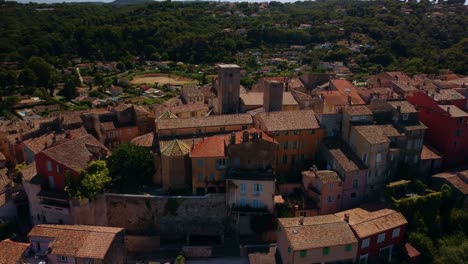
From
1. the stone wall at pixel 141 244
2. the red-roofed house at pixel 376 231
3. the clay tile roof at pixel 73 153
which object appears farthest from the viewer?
the stone wall at pixel 141 244

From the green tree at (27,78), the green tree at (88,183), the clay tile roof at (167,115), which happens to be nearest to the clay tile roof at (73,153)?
the green tree at (88,183)

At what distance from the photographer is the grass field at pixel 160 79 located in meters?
125

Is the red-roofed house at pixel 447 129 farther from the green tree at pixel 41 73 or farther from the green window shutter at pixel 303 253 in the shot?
the green tree at pixel 41 73

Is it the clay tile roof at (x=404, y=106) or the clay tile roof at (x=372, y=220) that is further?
the clay tile roof at (x=404, y=106)

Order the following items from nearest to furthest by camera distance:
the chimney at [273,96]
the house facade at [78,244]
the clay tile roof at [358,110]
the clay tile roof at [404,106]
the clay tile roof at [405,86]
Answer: the house facade at [78,244] → the clay tile roof at [358,110] → the clay tile roof at [404,106] → the chimney at [273,96] → the clay tile roof at [405,86]

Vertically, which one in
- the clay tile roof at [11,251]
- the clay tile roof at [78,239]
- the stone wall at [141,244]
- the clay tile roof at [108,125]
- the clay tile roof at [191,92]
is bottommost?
the stone wall at [141,244]

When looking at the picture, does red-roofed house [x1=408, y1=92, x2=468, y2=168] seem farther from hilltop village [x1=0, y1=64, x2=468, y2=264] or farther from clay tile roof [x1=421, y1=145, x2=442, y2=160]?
clay tile roof [x1=421, y1=145, x2=442, y2=160]

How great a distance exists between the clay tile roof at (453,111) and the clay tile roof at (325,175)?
17.4 m

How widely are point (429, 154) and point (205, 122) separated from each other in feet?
93.4

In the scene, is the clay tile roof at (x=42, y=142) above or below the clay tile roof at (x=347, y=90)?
below

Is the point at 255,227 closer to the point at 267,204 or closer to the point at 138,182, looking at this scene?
the point at 267,204

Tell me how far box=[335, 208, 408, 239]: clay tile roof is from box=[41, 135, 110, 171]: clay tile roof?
29.1 metres

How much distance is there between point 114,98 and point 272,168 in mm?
66210

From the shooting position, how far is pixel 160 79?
130000 mm
